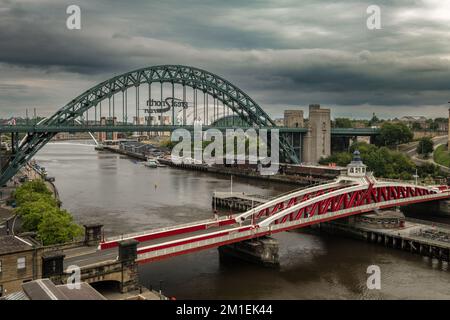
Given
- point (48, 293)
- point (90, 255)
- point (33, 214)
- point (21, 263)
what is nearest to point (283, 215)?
point (90, 255)

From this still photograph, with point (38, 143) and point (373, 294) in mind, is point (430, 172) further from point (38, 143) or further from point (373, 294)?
point (38, 143)

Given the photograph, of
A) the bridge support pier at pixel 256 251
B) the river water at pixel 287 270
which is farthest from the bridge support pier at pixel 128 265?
the bridge support pier at pixel 256 251

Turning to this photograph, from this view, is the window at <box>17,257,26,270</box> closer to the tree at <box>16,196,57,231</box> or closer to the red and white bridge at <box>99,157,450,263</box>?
the red and white bridge at <box>99,157,450,263</box>

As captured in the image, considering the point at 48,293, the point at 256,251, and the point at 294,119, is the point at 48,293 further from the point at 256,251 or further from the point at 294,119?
the point at 294,119

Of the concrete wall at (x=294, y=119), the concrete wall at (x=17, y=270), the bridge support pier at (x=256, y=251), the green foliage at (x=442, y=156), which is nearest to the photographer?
the concrete wall at (x=17, y=270)

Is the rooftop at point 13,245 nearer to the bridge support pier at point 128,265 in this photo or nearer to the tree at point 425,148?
the bridge support pier at point 128,265

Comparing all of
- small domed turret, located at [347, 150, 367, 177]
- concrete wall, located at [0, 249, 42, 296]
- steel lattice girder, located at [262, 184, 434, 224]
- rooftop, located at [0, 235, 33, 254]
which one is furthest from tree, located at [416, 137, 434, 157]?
concrete wall, located at [0, 249, 42, 296]
